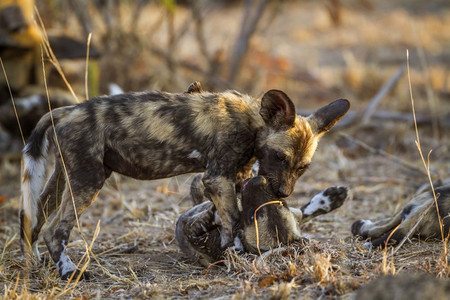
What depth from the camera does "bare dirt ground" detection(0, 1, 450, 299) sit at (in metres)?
3.00

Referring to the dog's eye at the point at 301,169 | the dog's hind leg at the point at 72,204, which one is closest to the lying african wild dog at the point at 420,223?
the dog's eye at the point at 301,169

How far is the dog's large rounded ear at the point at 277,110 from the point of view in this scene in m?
3.40

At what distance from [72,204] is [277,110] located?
1268mm

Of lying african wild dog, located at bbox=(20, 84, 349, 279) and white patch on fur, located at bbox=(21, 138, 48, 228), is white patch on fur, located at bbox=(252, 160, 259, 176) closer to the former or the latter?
lying african wild dog, located at bbox=(20, 84, 349, 279)

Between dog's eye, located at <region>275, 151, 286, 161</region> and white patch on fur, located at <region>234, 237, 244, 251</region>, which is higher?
dog's eye, located at <region>275, 151, 286, 161</region>

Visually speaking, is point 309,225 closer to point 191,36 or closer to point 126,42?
point 126,42

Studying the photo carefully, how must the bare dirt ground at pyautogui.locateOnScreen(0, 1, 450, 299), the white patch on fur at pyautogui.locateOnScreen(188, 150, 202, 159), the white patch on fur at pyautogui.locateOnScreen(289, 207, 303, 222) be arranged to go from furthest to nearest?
the white patch on fur at pyautogui.locateOnScreen(289, 207, 303, 222), the white patch on fur at pyautogui.locateOnScreen(188, 150, 202, 159), the bare dirt ground at pyautogui.locateOnScreen(0, 1, 450, 299)

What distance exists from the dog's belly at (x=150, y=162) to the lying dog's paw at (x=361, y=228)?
1.13 m

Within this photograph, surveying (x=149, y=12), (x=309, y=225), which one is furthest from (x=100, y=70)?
(x=309, y=225)

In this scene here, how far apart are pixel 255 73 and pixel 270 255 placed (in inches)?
238

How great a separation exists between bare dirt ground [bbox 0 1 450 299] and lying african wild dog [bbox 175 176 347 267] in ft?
0.33

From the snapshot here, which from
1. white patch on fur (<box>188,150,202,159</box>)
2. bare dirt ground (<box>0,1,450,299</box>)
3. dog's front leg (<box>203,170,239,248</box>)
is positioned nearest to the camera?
bare dirt ground (<box>0,1,450,299</box>)

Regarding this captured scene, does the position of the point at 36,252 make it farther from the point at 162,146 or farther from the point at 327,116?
the point at 327,116

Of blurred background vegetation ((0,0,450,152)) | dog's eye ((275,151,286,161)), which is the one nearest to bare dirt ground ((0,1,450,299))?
blurred background vegetation ((0,0,450,152))
